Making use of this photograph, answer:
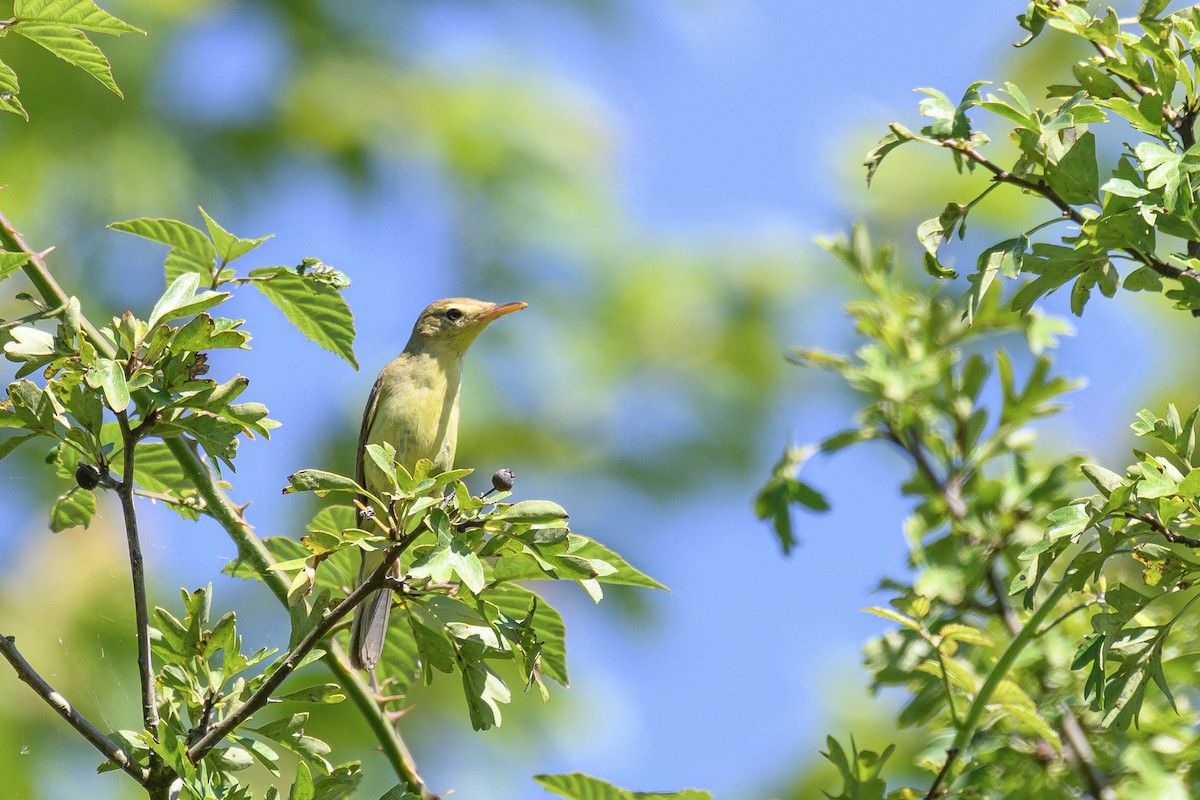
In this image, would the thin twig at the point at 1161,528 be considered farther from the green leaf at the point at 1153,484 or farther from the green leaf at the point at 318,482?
the green leaf at the point at 318,482

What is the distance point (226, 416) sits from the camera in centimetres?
181

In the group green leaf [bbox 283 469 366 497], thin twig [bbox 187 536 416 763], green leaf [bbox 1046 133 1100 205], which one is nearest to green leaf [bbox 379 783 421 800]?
thin twig [bbox 187 536 416 763]

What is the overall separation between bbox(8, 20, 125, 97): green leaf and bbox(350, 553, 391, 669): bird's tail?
113 centimetres

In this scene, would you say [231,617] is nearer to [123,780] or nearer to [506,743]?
[123,780]

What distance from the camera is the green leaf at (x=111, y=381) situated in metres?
1.63

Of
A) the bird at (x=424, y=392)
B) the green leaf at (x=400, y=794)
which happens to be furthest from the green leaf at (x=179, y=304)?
the bird at (x=424, y=392)

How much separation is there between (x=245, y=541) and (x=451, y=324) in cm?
270

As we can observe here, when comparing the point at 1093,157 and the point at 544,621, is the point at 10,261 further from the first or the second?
the point at 1093,157

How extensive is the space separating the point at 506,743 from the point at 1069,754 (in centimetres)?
573

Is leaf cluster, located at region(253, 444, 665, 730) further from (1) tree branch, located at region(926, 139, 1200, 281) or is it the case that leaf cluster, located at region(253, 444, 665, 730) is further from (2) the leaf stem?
(1) tree branch, located at region(926, 139, 1200, 281)

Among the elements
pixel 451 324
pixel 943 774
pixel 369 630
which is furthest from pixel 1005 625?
pixel 451 324

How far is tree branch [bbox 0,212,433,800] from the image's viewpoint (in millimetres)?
1974

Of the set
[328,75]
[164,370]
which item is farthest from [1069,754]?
[328,75]

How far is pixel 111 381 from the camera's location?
1658 mm
